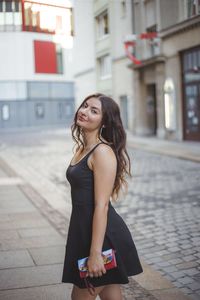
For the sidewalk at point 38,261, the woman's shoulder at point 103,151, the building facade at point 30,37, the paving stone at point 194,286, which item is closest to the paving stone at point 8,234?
the sidewalk at point 38,261

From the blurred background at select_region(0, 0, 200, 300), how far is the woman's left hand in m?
1.44

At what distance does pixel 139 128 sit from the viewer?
24.4 m

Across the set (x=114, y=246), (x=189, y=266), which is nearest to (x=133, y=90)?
(x=189, y=266)

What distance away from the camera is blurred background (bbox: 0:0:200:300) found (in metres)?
4.04

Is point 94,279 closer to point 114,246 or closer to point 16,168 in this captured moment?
point 114,246

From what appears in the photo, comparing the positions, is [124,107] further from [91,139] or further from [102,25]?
[91,139]

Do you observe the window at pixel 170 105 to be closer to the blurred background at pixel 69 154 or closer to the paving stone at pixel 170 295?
the blurred background at pixel 69 154

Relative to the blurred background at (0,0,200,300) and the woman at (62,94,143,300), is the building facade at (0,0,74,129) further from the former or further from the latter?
the woman at (62,94,143,300)

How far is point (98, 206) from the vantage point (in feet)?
8.38

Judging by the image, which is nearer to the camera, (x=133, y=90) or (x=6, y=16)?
(x=6, y=16)

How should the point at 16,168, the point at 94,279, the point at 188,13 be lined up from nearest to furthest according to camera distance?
1. the point at 94,279
2. the point at 16,168
3. the point at 188,13

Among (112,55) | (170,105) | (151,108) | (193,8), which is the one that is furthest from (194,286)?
(112,55)

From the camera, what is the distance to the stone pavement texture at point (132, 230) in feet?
13.6

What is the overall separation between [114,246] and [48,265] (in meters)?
2.20
